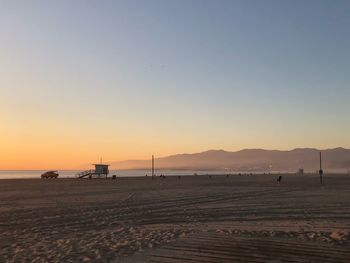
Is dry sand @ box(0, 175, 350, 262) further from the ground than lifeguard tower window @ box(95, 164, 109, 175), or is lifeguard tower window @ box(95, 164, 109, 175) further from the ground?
lifeguard tower window @ box(95, 164, 109, 175)

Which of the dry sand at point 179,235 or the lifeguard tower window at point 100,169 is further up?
the lifeguard tower window at point 100,169

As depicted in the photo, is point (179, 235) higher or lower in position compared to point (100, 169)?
lower

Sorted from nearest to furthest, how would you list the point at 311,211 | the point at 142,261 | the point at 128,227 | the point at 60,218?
the point at 142,261 < the point at 128,227 < the point at 60,218 < the point at 311,211

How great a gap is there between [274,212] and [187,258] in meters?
9.77

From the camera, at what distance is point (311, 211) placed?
60.2 ft

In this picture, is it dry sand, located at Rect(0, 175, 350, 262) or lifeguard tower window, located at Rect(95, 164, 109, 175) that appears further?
lifeguard tower window, located at Rect(95, 164, 109, 175)

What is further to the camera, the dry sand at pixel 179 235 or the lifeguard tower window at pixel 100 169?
the lifeguard tower window at pixel 100 169

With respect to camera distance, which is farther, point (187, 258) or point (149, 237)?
point (149, 237)

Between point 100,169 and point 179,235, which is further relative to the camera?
point 100,169

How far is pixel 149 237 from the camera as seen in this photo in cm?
1227

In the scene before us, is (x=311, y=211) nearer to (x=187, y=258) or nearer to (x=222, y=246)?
(x=222, y=246)

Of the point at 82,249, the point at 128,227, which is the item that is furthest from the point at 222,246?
the point at 128,227

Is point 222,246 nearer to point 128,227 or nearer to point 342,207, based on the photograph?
point 128,227

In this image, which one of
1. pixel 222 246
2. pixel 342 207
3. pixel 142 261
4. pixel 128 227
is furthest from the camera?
pixel 342 207
